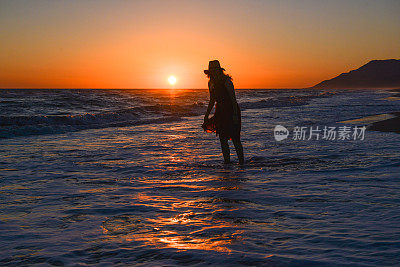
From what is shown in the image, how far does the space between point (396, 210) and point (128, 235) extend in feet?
8.37

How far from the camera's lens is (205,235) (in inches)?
116

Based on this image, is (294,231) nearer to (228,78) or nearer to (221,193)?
(221,193)

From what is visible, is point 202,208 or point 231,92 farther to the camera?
point 231,92

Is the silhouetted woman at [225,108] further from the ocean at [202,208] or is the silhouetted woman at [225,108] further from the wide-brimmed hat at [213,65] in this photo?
the ocean at [202,208]

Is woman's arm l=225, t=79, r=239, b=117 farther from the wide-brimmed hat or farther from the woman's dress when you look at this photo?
the wide-brimmed hat

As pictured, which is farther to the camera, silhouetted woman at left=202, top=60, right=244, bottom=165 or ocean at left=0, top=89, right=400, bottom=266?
silhouetted woman at left=202, top=60, right=244, bottom=165

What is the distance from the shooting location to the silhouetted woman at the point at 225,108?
6398 mm

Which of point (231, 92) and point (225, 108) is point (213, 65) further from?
point (225, 108)

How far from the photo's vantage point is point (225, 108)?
21.4 ft

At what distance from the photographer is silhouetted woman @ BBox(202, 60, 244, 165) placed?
6.40 meters

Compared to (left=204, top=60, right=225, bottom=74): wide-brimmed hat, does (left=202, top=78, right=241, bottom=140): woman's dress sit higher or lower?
lower

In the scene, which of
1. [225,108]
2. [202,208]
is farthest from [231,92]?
[202,208]

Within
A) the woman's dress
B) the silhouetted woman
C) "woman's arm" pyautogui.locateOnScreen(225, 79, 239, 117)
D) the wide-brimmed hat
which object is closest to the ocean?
the silhouetted woman

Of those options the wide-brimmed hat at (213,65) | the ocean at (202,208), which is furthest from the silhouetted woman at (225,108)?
the ocean at (202,208)
